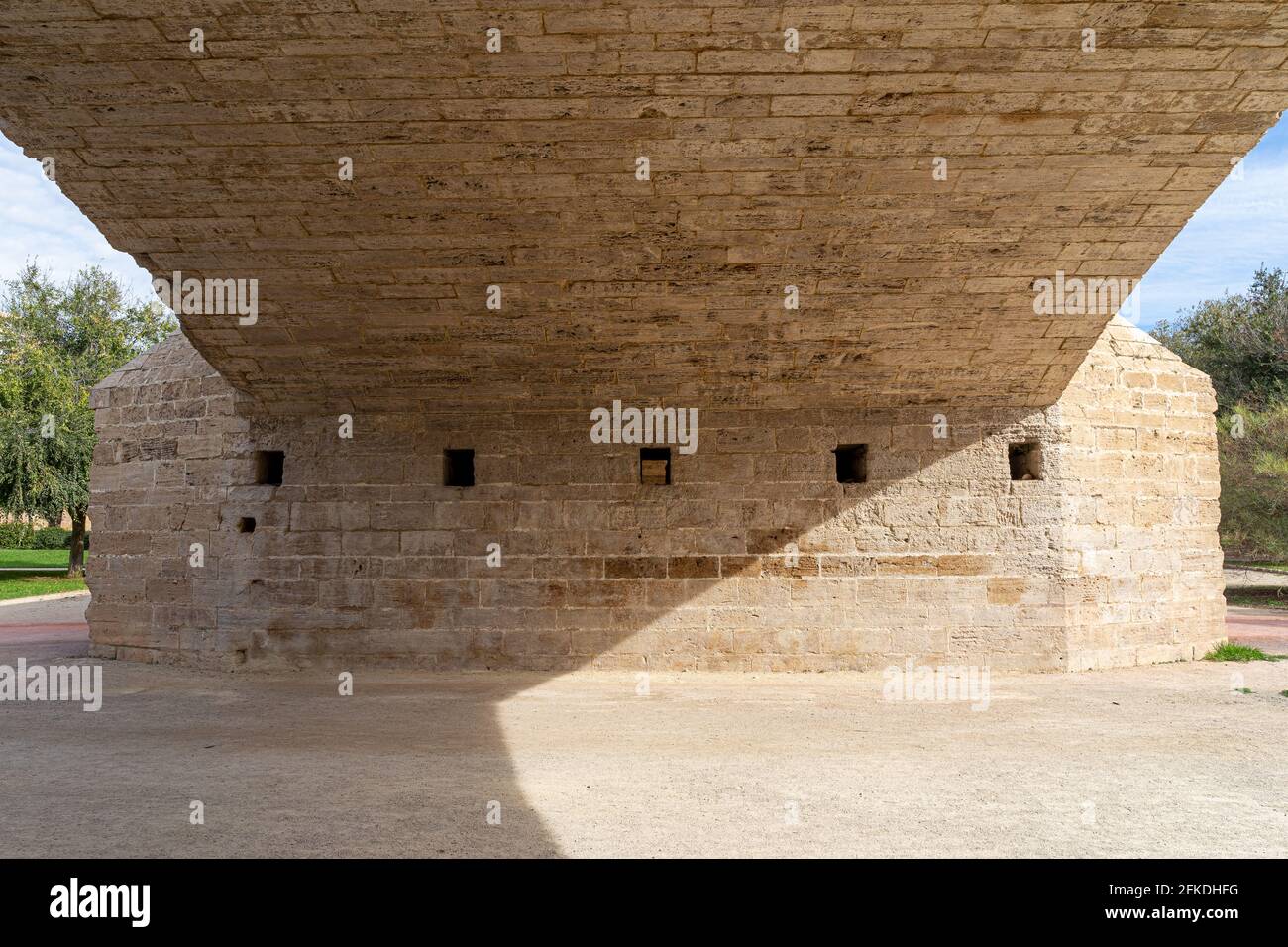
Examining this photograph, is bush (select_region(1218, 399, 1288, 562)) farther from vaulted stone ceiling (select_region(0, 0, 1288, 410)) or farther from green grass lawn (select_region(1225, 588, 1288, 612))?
vaulted stone ceiling (select_region(0, 0, 1288, 410))

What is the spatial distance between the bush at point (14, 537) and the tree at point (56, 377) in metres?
11.5

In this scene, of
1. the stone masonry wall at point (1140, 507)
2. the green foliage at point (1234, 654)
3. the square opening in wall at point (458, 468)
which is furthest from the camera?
the green foliage at point (1234, 654)

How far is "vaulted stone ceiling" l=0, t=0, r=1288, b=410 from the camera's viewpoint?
485 cm

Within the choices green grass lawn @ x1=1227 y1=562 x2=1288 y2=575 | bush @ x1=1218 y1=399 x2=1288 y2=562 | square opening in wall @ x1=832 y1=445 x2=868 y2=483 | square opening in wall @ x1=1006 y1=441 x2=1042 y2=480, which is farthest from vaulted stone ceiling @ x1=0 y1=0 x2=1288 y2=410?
green grass lawn @ x1=1227 y1=562 x2=1288 y2=575

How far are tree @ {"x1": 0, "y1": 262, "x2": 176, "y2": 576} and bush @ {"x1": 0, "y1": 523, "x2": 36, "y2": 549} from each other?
11.5 metres

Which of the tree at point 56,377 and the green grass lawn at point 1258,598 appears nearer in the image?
the green grass lawn at point 1258,598

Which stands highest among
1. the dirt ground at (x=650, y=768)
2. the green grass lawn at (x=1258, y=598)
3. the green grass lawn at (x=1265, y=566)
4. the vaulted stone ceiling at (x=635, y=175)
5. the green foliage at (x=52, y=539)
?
the vaulted stone ceiling at (x=635, y=175)

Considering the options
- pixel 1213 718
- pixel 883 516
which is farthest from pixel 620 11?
pixel 1213 718

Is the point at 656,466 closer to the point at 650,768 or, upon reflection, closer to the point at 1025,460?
the point at 1025,460

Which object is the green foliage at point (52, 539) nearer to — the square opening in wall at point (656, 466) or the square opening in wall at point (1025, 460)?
the square opening in wall at point (656, 466)

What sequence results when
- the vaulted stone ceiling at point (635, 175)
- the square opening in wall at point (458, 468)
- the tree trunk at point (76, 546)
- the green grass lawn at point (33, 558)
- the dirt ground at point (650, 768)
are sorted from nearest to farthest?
the dirt ground at point (650, 768), the vaulted stone ceiling at point (635, 175), the square opening in wall at point (458, 468), the tree trunk at point (76, 546), the green grass lawn at point (33, 558)

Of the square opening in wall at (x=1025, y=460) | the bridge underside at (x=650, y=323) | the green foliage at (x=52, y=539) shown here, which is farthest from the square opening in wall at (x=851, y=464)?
the green foliage at (x=52, y=539)

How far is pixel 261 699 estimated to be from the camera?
708 cm

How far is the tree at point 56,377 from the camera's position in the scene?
18.6m
